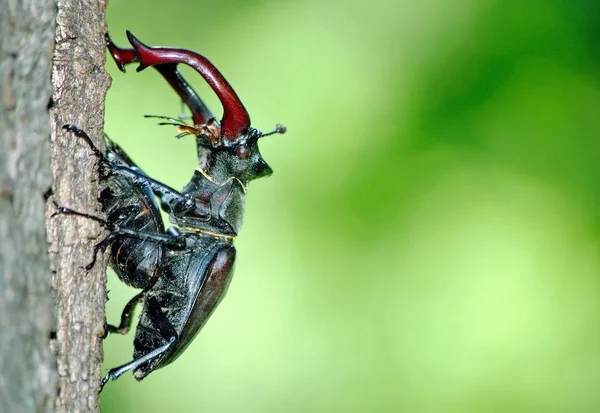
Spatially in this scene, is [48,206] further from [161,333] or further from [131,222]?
[161,333]

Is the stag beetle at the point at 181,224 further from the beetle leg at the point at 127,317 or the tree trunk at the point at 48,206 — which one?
the tree trunk at the point at 48,206

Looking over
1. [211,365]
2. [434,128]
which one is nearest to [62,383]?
[211,365]

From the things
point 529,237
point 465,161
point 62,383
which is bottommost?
point 62,383

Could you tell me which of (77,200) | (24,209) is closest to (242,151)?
(77,200)

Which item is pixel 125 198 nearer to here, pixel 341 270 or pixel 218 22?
pixel 341 270

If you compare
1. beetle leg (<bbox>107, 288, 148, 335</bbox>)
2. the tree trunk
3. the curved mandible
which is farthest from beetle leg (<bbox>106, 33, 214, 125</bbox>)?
beetle leg (<bbox>107, 288, 148, 335</bbox>)

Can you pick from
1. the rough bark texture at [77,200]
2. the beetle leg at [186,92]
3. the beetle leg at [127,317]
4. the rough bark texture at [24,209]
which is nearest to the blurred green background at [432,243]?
the beetle leg at [127,317]

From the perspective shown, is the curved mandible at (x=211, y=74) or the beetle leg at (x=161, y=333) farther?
the beetle leg at (x=161, y=333)
